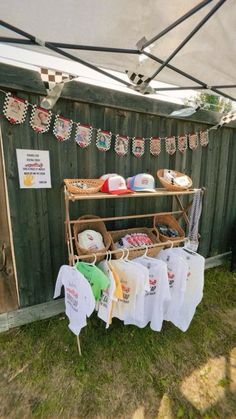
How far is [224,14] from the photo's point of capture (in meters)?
1.11

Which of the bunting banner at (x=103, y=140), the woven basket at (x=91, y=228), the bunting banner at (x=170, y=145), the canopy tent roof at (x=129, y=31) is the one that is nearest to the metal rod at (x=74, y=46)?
the canopy tent roof at (x=129, y=31)

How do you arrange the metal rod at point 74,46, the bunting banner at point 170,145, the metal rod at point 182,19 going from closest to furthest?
the metal rod at point 182,19 < the metal rod at point 74,46 < the bunting banner at point 170,145

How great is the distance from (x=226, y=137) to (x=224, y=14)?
6.67ft

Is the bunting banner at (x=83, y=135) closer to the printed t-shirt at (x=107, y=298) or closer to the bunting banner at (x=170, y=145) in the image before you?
the bunting banner at (x=170, y=145)

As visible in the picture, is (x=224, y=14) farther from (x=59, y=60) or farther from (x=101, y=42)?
(x=59, y=60)

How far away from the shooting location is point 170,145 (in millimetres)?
2443

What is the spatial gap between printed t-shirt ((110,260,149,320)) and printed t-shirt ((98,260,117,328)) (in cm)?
8

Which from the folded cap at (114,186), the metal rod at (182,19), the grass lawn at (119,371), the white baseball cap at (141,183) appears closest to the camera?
the metal rod at (182,19)

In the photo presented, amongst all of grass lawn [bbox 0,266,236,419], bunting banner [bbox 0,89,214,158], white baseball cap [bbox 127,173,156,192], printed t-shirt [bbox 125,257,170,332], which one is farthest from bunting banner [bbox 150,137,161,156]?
grass lawn [bbox 0,266,236,419]

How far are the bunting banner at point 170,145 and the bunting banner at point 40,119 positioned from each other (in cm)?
130

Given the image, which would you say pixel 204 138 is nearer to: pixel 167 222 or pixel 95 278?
pixel 167 222

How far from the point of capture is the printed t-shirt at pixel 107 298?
1.60 m

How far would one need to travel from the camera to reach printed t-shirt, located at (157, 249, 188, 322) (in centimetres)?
187

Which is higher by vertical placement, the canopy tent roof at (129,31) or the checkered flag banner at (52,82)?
the canopy tent roof at (129,31)
